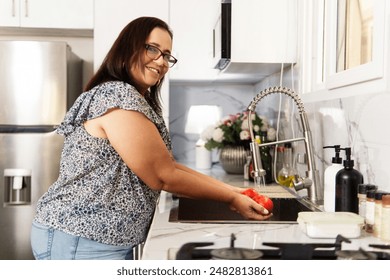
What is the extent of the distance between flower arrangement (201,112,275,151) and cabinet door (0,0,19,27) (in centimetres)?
101

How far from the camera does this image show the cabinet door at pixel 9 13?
2.20 metres

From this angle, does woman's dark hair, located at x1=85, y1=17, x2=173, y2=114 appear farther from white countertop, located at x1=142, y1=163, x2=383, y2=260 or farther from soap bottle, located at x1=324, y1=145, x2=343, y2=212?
soap bottle, located at x1=324, y1=145, x2=343, y2=212

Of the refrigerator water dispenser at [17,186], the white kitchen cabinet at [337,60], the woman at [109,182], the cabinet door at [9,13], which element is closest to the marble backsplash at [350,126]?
the white kitchen cabinet at [337,60]

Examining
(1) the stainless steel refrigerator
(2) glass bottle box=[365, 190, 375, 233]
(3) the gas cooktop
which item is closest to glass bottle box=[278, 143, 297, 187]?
(2) glass bottle box=[365, 190, 375, 233]

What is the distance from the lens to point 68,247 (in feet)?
3.27

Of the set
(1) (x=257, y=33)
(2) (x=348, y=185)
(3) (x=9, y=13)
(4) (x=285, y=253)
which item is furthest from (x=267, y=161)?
(3) (x=9, y=13)

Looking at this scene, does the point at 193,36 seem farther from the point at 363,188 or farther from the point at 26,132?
the point at 363,188

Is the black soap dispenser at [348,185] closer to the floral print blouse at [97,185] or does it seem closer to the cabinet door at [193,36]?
the floral print blouse at [97,185]

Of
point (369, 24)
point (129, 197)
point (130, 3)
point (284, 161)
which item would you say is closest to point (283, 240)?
point (129, 197)

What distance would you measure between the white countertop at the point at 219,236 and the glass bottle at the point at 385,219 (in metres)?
0.01

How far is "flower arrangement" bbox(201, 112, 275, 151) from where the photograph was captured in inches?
76.9

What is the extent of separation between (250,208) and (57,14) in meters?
1.54

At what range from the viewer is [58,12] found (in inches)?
87.4
